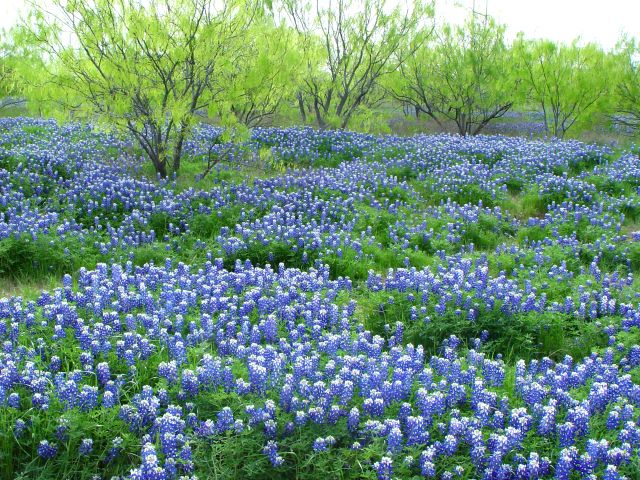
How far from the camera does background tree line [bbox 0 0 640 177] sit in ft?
29.5

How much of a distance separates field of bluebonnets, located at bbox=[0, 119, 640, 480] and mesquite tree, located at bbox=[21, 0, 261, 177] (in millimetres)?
1236

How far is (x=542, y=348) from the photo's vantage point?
5000 mm

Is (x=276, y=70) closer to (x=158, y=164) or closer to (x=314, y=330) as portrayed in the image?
(x=158, y=164)

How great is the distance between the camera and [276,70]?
1005 cm

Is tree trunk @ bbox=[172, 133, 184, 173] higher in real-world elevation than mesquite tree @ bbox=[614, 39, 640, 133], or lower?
lower

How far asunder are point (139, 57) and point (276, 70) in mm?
2293

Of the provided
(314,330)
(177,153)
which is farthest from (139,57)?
(314,330)

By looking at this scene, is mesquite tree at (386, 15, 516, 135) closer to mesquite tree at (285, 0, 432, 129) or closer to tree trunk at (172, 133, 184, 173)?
mesquite tree at (285, 0, 432, 129)

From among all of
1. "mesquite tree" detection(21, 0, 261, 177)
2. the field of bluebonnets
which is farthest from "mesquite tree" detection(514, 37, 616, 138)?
"mesquite tree" detection(21, 0, 261, 177)

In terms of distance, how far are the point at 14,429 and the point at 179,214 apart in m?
5.08

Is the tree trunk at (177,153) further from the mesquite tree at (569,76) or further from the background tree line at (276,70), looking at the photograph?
the mesquite tree at (569,76)

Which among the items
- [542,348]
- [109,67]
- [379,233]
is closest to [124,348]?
[542,348]

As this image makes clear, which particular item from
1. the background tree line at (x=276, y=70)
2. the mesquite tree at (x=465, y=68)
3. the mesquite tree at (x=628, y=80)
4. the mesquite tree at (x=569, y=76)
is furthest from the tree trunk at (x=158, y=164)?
the mesquite tree at (x=628, y=80)

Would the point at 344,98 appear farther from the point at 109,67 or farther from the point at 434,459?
the point at 434,459
